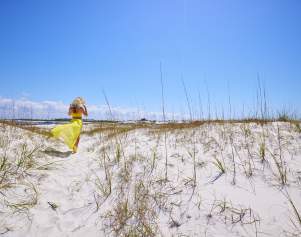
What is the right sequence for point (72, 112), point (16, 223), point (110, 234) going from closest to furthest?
point (110, 234), point (16, 223), point (72, 112)

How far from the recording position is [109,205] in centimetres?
228

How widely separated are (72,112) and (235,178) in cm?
425

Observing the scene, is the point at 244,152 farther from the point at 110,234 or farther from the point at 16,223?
the point at 16,223

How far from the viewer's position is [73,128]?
492cm

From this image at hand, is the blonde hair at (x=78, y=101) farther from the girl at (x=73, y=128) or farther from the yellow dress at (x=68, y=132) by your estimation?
the yellow dress at (x=68, y=132)

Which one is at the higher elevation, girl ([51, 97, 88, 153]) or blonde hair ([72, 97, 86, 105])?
blonde hair ([72, 97, 86, 105])

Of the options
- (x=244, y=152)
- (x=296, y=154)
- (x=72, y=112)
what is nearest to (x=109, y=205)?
(x=244, y=152)

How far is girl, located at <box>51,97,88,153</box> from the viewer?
4.63m

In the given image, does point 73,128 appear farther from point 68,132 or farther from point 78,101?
point 78,101

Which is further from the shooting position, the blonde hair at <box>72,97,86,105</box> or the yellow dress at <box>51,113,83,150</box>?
the blonde hair at <box>72,97,86,105</box>

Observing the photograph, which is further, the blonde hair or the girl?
the blonde hair

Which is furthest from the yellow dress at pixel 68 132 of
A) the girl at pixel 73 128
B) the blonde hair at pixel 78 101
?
the blonde hair at pixel 78 101

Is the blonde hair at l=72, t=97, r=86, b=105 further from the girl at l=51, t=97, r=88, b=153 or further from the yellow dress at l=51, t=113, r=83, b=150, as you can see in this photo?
the yellow dress at l=51, t=113, r=83, b=150

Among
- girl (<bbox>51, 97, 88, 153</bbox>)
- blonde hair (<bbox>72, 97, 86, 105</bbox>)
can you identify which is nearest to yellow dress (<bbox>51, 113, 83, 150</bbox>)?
girl (<bbox>51, 97, 88, 153</bbox>)
